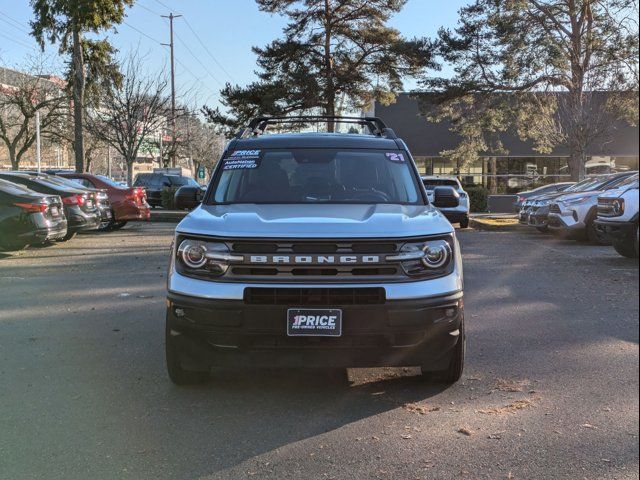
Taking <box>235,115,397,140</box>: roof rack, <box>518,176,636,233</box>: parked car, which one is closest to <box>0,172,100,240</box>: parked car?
<box>235,115,397,140</box>: roof rack

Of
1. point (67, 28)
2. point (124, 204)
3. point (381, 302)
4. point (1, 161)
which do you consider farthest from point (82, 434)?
point (1, 161)

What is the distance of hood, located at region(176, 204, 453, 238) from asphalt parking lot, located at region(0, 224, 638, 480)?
3.97 feet

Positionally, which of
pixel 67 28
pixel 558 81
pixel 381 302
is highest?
pixel 67 28

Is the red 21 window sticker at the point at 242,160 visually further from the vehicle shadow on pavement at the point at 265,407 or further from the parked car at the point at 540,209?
the parked car at the point at 540,209

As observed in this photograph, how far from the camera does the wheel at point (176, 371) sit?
4.10 m

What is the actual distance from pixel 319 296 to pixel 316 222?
20.1 inches

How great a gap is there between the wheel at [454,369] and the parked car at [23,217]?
9.00 m

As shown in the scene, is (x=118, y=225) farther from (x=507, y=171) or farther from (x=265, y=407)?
(x=507, y=171)

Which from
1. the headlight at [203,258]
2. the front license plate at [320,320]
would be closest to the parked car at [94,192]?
the headlight at [203,258]

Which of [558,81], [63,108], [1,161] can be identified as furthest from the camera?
[1,161]

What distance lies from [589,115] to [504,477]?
18290 millimetres

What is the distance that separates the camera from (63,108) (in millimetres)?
33031

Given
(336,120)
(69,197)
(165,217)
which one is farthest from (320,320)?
(165,217)

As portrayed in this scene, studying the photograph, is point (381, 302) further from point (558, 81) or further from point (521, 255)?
point (558, 81)
